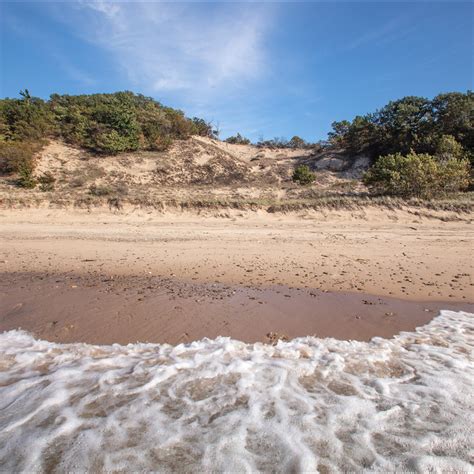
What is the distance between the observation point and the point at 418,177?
14102mm

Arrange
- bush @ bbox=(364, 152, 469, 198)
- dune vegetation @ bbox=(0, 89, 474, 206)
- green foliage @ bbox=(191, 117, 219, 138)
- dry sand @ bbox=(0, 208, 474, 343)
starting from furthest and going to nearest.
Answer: green foliage @ bbox=(191, 117, 219, 138)
dune vegetation @ bbox=(0, 89, 474, 206)
bush @ bbox=(364, 152, 469, 198)
dry sand @ bbox=(0, 208, 474, 343)

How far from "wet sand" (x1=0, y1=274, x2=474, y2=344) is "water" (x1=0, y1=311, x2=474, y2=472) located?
29 cm

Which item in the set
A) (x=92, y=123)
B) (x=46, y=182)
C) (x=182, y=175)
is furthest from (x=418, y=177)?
(x=92, y=123)

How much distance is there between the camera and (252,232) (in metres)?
10.0

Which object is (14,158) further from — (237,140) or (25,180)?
(237,140)

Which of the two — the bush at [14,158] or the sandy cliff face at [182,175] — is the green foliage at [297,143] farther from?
the bush at [14,158]

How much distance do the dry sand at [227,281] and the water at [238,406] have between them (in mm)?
435

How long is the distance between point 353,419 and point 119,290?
3.78m

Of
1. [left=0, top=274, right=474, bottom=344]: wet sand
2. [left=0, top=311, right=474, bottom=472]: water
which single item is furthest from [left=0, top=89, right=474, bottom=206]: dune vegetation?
[left=0, top=311, right=474, bottom=472]: water

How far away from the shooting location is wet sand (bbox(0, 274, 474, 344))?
328 cm

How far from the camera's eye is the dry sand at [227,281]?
3.49 meters

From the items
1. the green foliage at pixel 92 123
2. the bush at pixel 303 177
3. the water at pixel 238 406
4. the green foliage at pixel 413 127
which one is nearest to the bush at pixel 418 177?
the bush at pixel 303 177

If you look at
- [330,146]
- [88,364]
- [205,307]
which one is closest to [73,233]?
[205,307]

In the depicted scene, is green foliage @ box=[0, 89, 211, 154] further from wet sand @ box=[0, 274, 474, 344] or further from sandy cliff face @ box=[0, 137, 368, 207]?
wet sand @ box=[0, 274, 474, 344]
